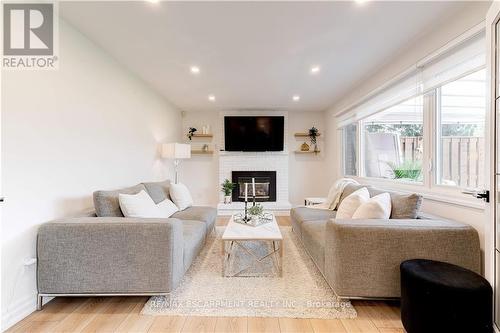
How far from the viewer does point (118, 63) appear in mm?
3062

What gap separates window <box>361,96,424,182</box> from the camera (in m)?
2.73

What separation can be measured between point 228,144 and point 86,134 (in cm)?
336

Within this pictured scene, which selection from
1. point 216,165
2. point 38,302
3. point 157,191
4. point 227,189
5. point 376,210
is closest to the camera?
point 38,302

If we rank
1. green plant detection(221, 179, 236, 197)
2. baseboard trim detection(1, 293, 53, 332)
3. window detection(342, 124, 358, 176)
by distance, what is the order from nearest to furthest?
1. baseboard trim detection(1, 293, 53, 332)
2. window detection(342, 124, 358, 176)
3. green plant detection(221, 179, 236, 197)

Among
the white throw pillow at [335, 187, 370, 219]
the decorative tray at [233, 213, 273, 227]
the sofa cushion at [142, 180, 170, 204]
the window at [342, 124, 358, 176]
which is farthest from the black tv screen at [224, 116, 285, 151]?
the white throw pillow at [335, 187, 370, 219]

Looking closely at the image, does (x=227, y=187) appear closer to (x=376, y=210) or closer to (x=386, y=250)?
(x=376, y=210)

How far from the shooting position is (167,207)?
324cm

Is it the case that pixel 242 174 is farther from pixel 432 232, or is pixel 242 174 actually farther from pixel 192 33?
pixel 432 232

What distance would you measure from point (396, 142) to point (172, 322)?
326cm

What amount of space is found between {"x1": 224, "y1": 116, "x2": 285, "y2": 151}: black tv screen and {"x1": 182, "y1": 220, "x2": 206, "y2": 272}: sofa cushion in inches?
116

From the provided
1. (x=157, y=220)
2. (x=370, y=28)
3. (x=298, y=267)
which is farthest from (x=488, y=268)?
(x=157, y=220)

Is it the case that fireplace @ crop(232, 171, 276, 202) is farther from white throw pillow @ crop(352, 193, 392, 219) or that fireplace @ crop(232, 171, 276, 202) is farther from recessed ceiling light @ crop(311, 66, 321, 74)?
white throw pillow @ crop(352, 193, 392, 219)

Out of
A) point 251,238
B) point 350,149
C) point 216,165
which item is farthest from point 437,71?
point 216,165

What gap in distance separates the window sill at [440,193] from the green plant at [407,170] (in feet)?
0.34
